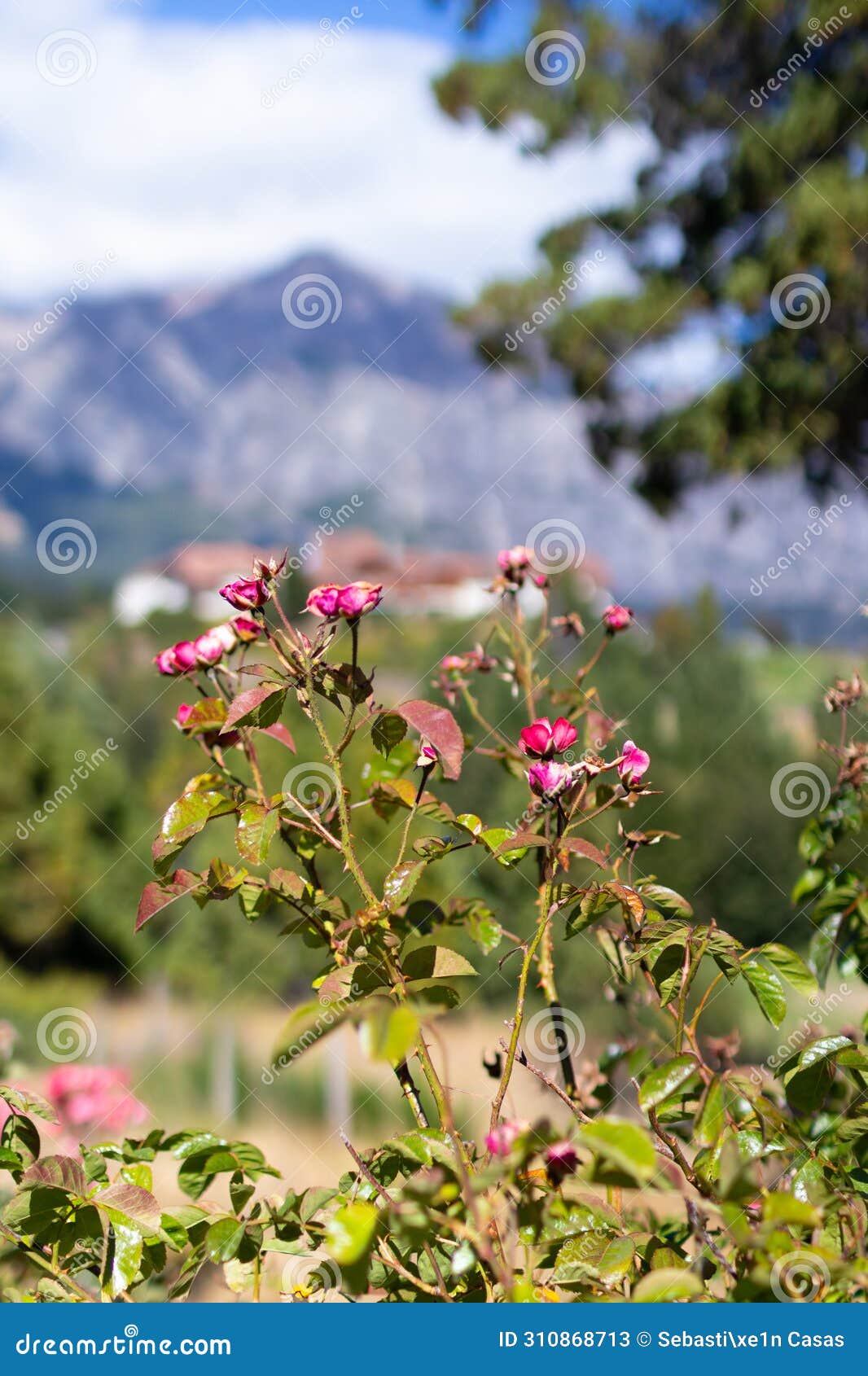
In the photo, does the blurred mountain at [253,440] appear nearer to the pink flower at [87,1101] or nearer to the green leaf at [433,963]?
the pink flower at [87,1101]

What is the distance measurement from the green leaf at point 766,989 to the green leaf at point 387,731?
396 mm

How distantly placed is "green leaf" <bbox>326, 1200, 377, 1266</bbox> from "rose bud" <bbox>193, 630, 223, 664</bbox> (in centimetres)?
69

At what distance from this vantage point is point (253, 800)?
105cm

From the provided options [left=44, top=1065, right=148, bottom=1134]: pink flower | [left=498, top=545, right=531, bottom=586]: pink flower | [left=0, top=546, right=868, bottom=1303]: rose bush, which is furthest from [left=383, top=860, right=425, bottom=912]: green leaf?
[left=44, top=1065, right=148, bottom=1134]: pink flower

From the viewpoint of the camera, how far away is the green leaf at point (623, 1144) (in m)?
0.59

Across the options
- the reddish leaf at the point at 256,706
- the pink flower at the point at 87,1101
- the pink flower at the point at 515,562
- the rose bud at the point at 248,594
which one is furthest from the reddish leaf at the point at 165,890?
the pink flower at the point at 87,1101

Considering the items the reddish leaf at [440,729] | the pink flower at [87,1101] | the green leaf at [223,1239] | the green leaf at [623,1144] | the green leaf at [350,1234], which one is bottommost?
the pink flower at [87,1101]

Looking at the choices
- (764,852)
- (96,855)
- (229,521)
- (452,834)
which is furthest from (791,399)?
(229,521)

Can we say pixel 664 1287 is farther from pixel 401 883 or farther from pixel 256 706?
pixel 256 706

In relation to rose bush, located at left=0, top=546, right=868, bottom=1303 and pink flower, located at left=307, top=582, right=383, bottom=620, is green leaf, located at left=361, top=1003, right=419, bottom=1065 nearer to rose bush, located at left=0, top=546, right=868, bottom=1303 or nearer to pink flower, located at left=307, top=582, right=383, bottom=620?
rose bush, located at left=0, top=546, right=868, bottom=1303

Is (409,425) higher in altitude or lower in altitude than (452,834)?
higher

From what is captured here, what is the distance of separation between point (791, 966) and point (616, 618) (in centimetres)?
78
